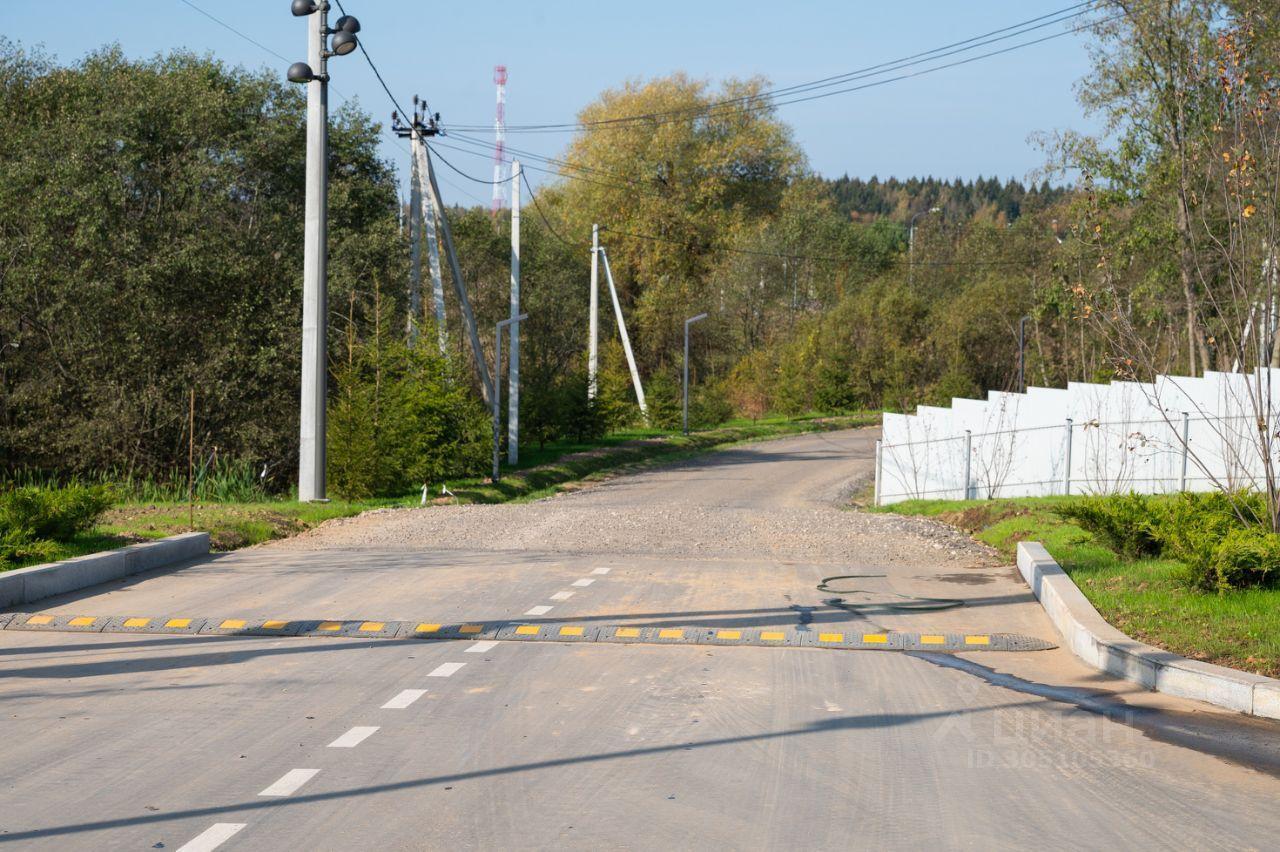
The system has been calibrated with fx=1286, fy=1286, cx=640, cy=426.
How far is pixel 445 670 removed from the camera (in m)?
8.52

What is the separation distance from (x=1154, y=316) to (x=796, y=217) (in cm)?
4095

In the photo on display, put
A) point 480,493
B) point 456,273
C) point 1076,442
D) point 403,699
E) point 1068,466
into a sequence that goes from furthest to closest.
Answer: point 456,273
point 480,493
point 1076,442
point 1068,466
point 403,699

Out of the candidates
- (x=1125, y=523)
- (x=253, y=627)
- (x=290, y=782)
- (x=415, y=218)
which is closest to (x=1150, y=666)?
(x=1125, y=523)

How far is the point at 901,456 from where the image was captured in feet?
99.1

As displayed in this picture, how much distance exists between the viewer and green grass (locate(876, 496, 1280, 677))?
28.2 ft

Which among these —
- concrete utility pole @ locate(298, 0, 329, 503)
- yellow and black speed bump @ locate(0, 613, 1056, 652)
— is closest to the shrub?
yellow and black speed bump @ locate(0, 613, 1056, 652)

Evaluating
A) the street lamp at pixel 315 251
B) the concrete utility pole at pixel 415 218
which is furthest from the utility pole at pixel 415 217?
the street lamp at pixel 315 251

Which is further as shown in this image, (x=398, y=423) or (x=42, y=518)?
(x=398, y=423)

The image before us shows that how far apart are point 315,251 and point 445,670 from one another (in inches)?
529

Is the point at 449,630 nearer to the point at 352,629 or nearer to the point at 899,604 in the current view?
the point at 352,629

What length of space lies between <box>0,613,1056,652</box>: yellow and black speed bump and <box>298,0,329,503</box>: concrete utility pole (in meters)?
10.5

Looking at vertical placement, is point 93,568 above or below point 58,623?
above

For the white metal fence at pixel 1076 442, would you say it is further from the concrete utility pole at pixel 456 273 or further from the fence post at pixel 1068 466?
the concrete utility pole at pixel 456 273

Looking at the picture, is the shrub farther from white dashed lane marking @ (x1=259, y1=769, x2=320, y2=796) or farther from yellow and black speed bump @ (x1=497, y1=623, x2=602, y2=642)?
white dashed lane marking @ (x1=259, y1=769, x2=320, y2=796)
